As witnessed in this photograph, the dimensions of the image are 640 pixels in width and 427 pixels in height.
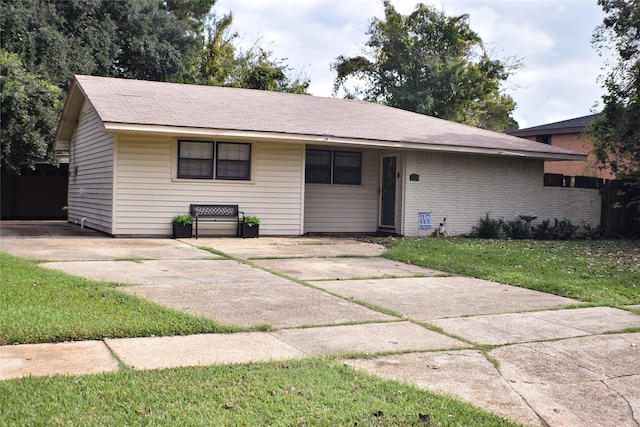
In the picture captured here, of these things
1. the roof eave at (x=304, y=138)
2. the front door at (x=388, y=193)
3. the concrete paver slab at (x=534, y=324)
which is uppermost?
the roof eave at (x=304, y=138)

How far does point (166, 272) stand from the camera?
8844mm

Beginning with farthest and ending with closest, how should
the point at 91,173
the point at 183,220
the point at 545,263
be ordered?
the point at 91,173
the point at 183,220
the point at 545,263

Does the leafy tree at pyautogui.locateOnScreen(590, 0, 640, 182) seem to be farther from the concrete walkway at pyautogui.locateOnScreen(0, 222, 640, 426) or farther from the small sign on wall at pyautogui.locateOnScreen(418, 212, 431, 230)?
the concrete walkway at pyautogui.locateOnScreen(0, 222, 640, 426)

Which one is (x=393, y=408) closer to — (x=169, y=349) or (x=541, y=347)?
(x=169, y=349)

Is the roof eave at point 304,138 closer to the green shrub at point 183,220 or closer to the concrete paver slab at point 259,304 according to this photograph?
the green shrub at point 183,220

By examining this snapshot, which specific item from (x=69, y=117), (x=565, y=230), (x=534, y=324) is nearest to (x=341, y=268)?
(x=534, y=324)

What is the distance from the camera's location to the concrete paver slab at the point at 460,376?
3.91 metres

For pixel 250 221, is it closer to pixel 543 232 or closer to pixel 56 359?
pixel 543 232

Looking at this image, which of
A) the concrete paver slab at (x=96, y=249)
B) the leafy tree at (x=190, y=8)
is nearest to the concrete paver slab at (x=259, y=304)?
the concrete paver slab at (x=96, y=249)

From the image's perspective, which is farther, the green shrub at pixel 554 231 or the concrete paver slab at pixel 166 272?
the green shrub at pixel 554 231

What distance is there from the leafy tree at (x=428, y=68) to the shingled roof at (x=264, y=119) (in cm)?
1555

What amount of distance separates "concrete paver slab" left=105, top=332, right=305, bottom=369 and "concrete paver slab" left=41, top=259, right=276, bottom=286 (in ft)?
8.89

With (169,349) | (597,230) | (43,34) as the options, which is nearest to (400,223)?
(597,230)

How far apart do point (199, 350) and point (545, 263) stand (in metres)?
7.93
